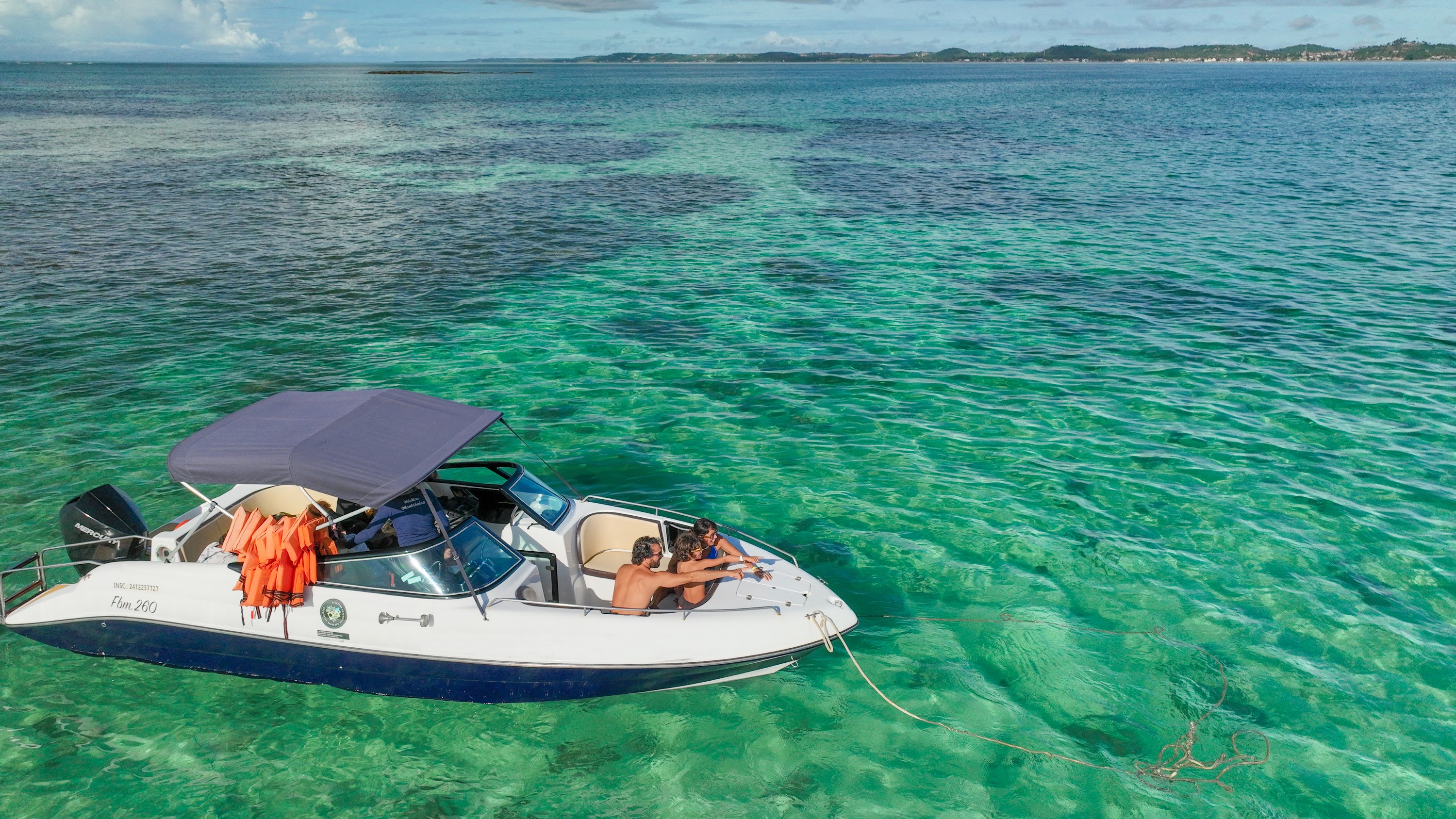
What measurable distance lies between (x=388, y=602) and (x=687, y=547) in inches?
120

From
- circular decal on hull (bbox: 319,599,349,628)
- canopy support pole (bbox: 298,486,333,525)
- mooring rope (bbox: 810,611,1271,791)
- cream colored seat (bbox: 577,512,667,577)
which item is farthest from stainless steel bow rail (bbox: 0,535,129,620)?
mooring rope (bbox: 810,611,1271,791)

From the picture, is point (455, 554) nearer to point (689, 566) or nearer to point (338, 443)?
point (338, 443)

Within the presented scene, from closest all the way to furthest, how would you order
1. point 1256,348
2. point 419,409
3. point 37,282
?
point 419,409
point 1256,348
point 37,282

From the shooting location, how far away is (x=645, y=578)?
9406 mm

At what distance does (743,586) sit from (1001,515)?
202 inches

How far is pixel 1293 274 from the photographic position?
25344 mm

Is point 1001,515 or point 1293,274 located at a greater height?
point 1293,274

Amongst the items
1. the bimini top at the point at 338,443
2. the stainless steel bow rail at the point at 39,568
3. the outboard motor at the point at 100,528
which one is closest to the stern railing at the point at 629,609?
the bimini top at the point at 338,443

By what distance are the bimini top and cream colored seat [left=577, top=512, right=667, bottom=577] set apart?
1743 millimetres

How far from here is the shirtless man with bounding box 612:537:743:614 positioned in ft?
30.8

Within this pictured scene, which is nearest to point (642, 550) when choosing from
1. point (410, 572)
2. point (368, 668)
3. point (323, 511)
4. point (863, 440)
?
point (410, 572)

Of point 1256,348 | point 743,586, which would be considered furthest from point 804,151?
point 743,586

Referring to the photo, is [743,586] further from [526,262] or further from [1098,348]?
[526,262]

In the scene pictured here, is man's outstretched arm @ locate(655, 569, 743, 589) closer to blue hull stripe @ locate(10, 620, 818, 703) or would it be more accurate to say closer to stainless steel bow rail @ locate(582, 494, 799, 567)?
stainless steel bow rail @ locate(582, 494, 799, 567)
